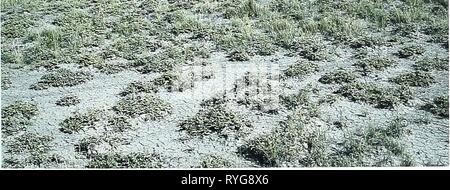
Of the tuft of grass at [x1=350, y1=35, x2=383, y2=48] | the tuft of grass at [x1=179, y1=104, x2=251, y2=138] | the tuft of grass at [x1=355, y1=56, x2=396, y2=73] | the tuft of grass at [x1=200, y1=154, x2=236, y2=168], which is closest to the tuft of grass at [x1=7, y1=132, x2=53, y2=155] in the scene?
the tuft of grass at [x1=179, y1=104, x2=251, y2=138]

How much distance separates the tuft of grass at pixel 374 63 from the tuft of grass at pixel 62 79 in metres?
4.32

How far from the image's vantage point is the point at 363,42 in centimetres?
870

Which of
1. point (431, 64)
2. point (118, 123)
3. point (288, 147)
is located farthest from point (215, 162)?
point (431, 64)

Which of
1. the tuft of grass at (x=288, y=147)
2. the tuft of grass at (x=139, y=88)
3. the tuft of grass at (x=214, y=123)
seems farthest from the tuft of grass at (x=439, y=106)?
the tuft of grass at (x=139, y=88)

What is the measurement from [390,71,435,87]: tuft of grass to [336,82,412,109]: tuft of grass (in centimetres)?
18

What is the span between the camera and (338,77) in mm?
7738

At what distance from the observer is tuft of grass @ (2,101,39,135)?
22.9ft

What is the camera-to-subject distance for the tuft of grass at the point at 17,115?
698cm

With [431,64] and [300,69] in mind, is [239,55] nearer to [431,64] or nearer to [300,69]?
[300,69]

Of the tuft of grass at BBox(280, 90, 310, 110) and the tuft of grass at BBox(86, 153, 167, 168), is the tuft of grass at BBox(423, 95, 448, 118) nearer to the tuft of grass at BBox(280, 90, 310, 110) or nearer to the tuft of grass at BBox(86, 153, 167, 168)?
the tuft of grass at BBox(280, 90, 310, 110)

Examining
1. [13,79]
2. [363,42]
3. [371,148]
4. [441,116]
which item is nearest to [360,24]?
[363,42]

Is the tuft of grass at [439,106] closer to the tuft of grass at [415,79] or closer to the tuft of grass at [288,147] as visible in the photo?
the tuft of grass at [415,79]
